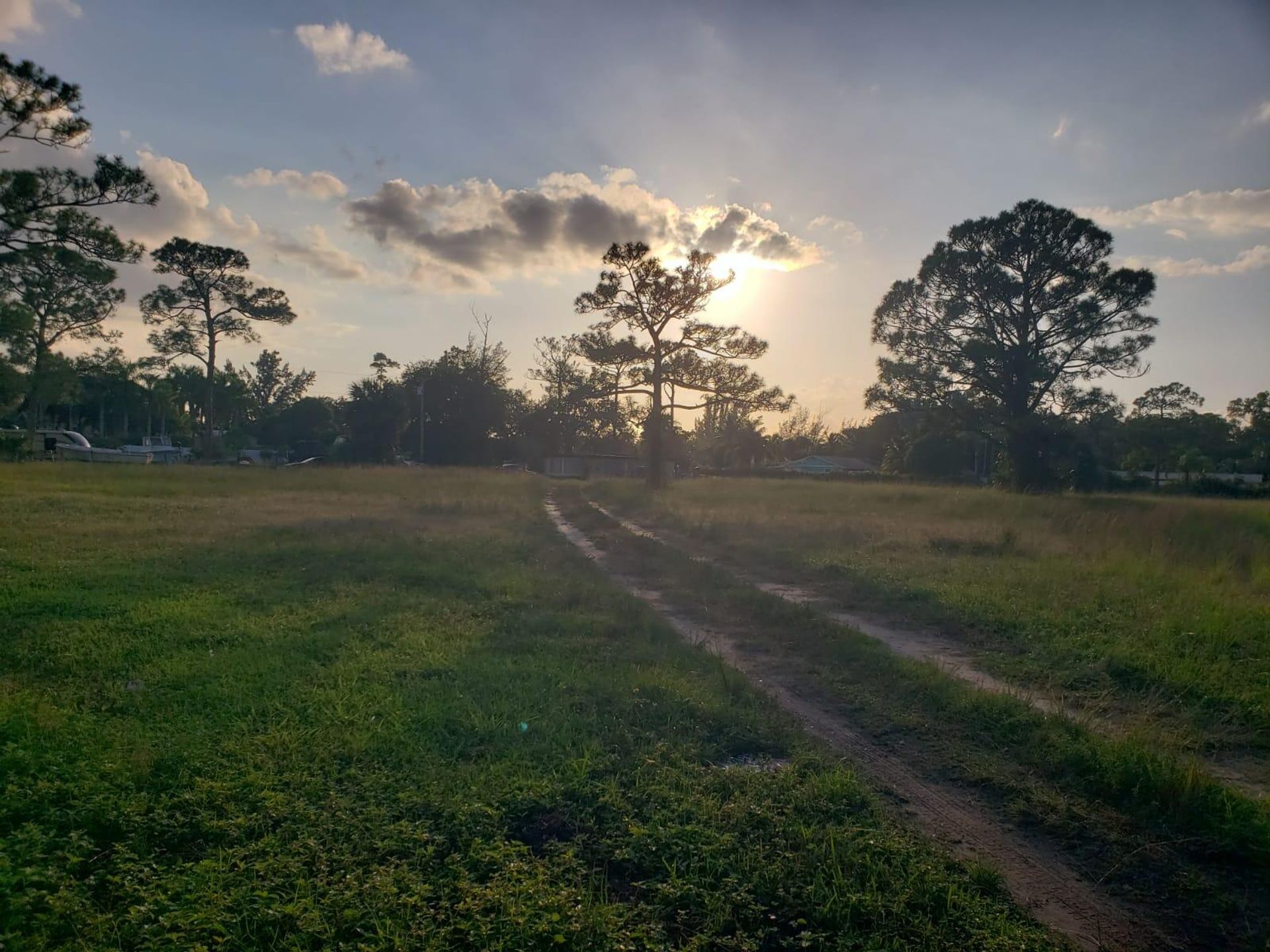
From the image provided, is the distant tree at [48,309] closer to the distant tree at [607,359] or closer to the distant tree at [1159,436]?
the distant tree at [607,359]

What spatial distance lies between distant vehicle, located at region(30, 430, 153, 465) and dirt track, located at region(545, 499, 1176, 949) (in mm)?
46431

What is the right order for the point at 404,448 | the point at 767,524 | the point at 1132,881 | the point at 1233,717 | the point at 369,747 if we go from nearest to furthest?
the point at 1132,881 → the point at 369,747 → the point at 1233,717 → the point at 767,524 → the point at 404,448

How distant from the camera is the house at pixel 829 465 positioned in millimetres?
80938

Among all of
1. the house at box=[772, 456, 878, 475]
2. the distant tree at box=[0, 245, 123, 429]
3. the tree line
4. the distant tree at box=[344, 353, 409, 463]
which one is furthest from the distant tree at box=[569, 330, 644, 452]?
the house at box=[772, 456, 878, 475]

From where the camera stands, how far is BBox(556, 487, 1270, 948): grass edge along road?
3.51 metres

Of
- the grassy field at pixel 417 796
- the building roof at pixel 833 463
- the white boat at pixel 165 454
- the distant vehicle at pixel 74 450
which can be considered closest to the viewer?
the grassy field at pixel 417 796

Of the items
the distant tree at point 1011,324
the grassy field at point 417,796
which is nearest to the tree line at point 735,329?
the distant tree at point 1011,324

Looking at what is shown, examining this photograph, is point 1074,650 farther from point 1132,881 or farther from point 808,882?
point 808,882

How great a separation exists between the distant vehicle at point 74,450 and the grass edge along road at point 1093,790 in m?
46.7

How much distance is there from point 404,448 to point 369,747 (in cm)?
6369

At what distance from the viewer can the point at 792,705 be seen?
6035 mm

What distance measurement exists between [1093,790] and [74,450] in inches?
2194

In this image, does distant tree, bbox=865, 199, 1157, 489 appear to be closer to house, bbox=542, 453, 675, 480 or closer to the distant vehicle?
house, bbox=542, 453, 675, 480

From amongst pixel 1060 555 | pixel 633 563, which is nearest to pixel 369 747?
pixel 633 563
